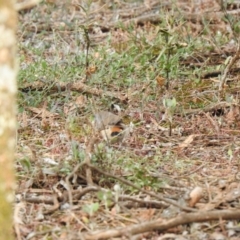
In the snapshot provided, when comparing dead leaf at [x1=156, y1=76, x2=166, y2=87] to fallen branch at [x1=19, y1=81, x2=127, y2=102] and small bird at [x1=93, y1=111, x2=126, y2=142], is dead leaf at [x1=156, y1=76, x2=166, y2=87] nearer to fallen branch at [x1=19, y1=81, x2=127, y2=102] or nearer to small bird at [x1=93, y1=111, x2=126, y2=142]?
fallen branch at [x1=19, y1=81, x2=127, y2=102]

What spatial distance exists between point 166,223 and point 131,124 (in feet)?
5.28

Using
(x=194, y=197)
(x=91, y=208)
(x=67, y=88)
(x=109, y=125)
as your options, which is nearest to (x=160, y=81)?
(x=67, y=88)

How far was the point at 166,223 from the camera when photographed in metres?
2.99

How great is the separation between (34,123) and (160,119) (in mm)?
868

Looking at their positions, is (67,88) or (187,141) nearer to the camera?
(187,141)

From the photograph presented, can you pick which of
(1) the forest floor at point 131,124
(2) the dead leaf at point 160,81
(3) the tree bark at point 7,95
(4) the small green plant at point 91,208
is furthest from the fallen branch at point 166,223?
(2) the dead leaf at point 160,81

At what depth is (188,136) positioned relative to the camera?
14.5ft

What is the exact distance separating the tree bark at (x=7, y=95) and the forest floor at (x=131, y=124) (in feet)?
2.03

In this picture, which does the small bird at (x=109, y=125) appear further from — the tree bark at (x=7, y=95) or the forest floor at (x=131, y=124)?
the tree bark at (x=7, y=95)

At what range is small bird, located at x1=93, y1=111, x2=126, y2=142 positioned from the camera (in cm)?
412

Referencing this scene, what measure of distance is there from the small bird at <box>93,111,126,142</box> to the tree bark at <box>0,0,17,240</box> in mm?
1675

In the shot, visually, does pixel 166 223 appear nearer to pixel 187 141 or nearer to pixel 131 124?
pixel 187 141

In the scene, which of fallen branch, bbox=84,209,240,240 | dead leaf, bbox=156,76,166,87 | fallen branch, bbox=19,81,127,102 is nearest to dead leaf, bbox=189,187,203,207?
fallen branch, bbox=84,209,240,240

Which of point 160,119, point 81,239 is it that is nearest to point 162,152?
point 160,119
